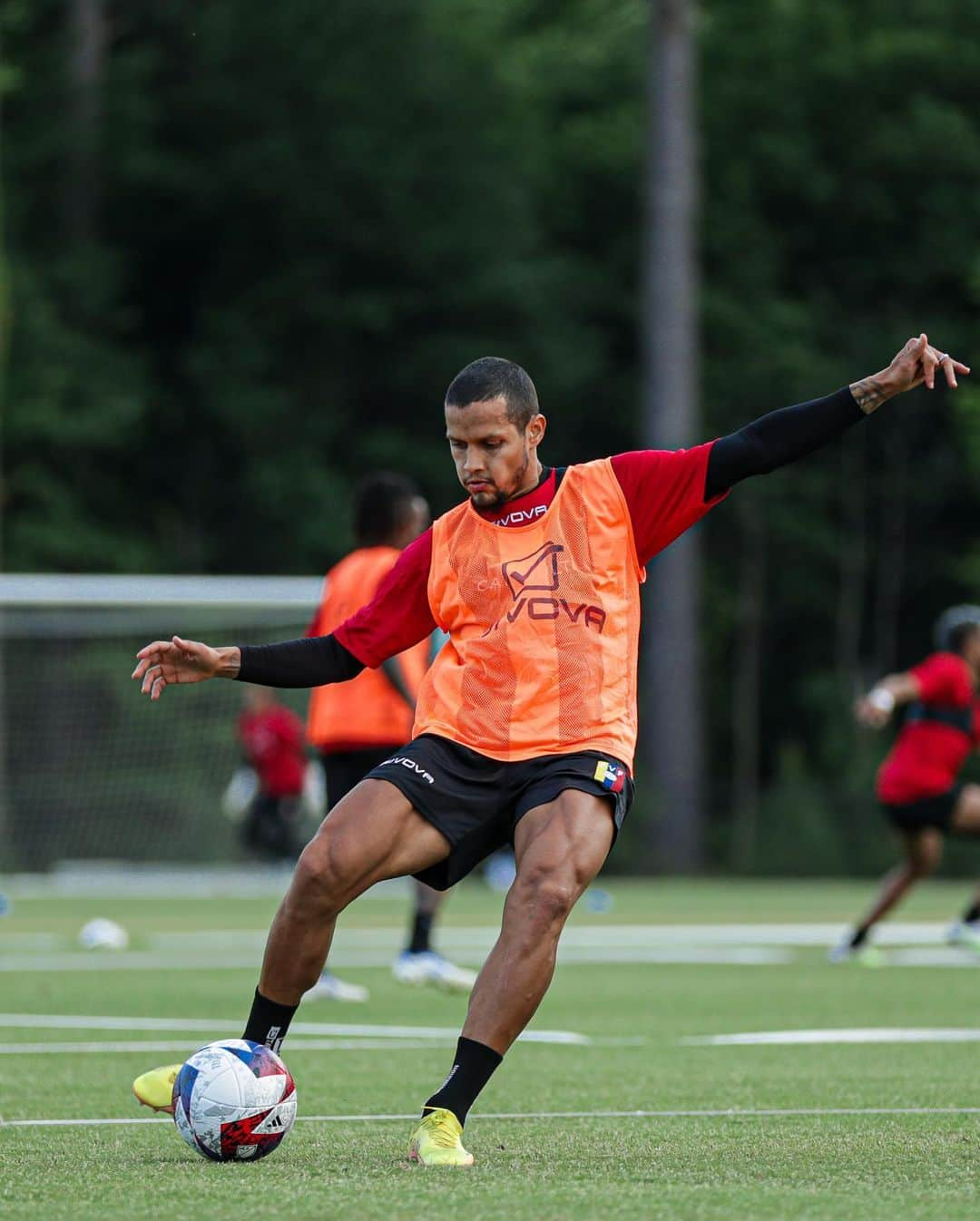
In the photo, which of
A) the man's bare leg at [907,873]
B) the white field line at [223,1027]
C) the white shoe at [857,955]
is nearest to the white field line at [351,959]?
the white shoe at [857,955]

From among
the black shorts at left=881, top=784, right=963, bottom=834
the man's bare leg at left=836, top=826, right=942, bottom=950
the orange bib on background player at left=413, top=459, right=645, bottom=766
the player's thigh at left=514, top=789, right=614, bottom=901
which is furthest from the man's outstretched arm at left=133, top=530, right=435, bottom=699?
the black shorts at left=881, top=784, right=963, bottom=834

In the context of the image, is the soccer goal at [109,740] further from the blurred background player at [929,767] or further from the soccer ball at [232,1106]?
the soccer ball at [232,1106]

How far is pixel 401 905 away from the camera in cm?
2381

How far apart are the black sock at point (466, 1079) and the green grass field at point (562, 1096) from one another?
0.16 meters

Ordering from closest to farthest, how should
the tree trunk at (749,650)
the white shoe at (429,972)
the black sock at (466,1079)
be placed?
the black sock at (466,1079) < the white shoe at (429,972) < the tree trunk at (749,650)

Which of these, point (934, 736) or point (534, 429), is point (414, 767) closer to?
point (534, 429)

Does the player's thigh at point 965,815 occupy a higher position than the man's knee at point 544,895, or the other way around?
the man's knee at point 544,895

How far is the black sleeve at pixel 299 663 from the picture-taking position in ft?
20.7

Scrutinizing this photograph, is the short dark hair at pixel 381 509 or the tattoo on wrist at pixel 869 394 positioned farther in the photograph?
the short dark hair at pixel 381 509

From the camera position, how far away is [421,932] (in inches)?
470

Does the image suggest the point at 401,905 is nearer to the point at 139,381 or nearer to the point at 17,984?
the point at 17,984

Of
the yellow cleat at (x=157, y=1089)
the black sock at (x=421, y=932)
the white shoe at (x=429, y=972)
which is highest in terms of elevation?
the yellow cleat at (x=157, y=1089)

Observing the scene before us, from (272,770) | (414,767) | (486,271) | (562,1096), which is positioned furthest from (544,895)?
(486,271)

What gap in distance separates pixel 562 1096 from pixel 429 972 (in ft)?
14.1
